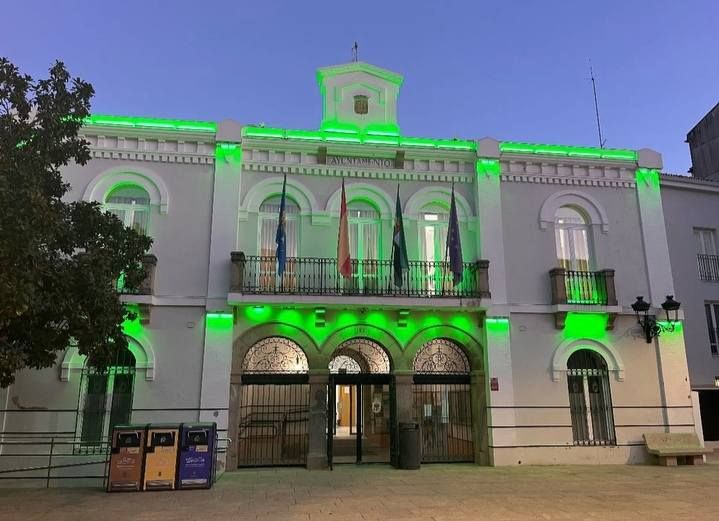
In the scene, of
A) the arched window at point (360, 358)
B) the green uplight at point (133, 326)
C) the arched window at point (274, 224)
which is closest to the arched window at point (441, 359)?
the arched window at point (360, 358)

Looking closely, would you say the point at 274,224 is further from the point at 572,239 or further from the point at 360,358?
the point at 572,239

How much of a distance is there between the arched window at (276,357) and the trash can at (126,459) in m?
3.40

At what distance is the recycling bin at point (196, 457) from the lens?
10.3 meters

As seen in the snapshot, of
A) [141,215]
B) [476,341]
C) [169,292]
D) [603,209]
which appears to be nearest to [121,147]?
[141,215]

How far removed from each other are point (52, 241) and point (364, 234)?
7461mm

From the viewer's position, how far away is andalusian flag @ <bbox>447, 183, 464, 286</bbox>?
13.1 m

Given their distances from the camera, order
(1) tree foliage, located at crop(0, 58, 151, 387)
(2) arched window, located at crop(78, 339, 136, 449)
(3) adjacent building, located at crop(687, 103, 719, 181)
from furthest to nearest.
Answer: (3) adjacent building, located at crop(687, 103, 719, 181), (2) arched window, located at crop(78, 339, 136, 449), (1) tree foliage, located at crop(0, 58, 151, 387)

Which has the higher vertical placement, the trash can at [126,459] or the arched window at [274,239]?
the arched window at [274,239]

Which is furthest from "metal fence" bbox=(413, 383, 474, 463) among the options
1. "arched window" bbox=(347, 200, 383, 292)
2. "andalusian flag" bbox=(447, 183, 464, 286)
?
"arched window" bbox=(347, 200, 383, 292)

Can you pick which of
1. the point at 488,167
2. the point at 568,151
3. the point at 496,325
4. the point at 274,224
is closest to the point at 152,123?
the point at 274,224

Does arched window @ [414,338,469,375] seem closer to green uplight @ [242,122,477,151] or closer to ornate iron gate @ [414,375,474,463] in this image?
ornate iron gate @ [414,375,474,463]

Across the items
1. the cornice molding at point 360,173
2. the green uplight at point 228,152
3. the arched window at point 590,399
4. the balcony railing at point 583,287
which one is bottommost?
the arched window at point 590,399

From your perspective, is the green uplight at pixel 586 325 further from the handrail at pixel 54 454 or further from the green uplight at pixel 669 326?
the handrail at pixel 54 454

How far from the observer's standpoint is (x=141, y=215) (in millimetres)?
13500
